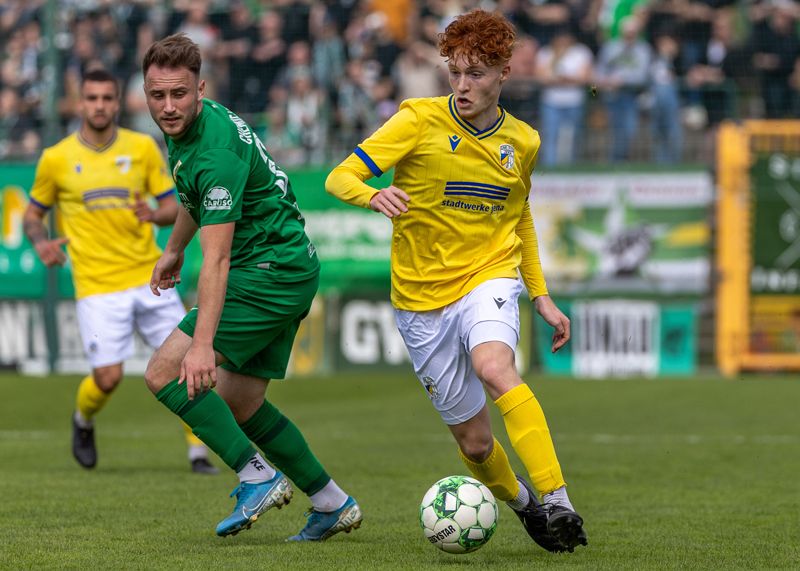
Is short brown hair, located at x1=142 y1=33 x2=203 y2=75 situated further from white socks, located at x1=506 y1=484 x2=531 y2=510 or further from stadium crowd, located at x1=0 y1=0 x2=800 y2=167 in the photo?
stadium crowd, located at x1=0 y1=0 x2=800 y2=167

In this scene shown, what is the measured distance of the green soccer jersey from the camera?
18.7 feet

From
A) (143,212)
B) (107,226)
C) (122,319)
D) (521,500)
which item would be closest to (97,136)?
(107,226)

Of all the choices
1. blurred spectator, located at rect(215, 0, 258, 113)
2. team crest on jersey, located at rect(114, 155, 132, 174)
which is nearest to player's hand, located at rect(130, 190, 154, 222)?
team crest on jersey, located at rect(114, 155, 132, 174)

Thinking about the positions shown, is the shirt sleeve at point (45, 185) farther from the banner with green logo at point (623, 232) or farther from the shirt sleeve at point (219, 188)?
the banner with green logo at point (623, 232)

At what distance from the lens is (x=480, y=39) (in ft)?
19.4

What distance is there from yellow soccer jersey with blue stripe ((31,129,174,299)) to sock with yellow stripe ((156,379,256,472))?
13.1 ft

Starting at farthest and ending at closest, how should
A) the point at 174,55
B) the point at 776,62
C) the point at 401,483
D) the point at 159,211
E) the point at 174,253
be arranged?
the point at 776,62 → the point at 159,211 → the point at 401,483 → the point at 174,253 → the point at 174,55

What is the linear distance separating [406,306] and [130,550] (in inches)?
63.0

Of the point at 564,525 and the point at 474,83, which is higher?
the point at 474,83

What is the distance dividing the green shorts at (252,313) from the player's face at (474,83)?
3.33 feet

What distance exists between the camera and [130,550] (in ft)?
19.5

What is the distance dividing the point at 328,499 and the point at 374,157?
1.57m

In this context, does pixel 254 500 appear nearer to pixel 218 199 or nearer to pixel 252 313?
pixel 252 313

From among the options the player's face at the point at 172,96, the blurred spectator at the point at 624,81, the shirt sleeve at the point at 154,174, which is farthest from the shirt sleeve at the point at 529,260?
the blurred spectator at the point at 624,81
